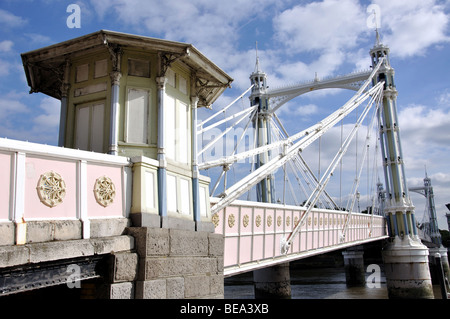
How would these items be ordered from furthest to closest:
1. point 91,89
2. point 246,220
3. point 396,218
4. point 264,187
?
point 396,218 < point 264,187 < point 246,220 < point 91,89

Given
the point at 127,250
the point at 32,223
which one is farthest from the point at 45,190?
the point at 127,250

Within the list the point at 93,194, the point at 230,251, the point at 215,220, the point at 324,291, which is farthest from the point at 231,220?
the point at 324,291

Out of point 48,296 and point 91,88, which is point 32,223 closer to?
point 48,296

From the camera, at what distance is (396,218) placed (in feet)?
83.0

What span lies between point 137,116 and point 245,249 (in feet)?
16.9

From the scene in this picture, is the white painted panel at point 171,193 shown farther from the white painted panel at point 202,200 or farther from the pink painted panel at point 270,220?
the pink painted panel at point 270,220

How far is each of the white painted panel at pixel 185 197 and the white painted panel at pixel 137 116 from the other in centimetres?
80

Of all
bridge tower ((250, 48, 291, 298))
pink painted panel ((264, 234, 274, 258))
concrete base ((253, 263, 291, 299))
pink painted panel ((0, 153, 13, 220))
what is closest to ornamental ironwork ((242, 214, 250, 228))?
pink painted panel ((264, 234, 274, 258))

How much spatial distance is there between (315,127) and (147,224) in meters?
10.6

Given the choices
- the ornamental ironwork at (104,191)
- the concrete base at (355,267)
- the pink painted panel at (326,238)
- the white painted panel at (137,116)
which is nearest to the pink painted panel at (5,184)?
the ornamental ironwork at (104,191)

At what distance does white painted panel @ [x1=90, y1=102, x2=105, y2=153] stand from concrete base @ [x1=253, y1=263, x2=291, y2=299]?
1704 centimetres

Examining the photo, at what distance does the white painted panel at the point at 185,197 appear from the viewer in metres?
5.49

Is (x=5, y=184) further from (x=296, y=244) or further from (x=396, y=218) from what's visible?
(x=396, y=218)

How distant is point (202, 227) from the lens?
5707 mm
